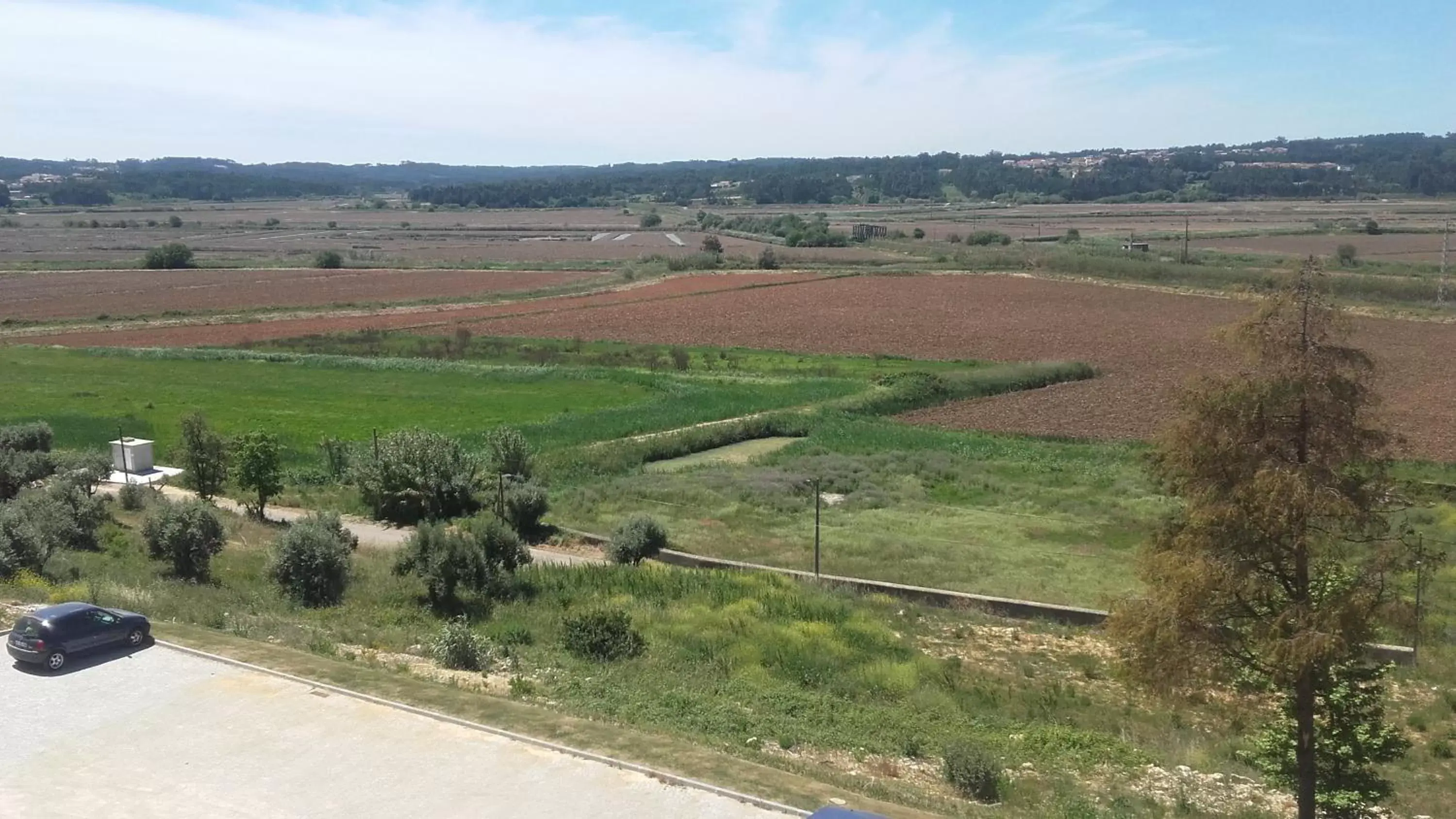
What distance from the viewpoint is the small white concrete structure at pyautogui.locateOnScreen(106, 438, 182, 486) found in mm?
36000

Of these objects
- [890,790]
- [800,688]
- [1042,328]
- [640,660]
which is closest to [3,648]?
[640,660]

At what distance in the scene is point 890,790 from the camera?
13648 mm

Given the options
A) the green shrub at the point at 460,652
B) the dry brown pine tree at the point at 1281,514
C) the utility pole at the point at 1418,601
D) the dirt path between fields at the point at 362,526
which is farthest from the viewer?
the dirt path between fields at the point at 362,526

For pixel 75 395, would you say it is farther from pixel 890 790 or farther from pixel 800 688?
pixel 890 790

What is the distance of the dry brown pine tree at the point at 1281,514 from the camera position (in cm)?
1176

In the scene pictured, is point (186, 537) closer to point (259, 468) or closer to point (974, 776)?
point (259, 468)

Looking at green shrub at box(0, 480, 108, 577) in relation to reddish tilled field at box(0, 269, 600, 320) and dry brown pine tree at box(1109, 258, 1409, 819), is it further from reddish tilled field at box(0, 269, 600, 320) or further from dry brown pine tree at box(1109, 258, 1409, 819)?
reddish tilled field at box(0, 269, 600, 320)

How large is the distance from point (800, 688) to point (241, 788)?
858 cm

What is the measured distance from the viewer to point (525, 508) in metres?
30.3

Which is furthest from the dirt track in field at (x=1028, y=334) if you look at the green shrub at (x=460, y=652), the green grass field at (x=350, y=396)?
the green shrub at (x=460, y=652)

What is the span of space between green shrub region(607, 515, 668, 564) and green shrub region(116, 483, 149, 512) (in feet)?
44.6

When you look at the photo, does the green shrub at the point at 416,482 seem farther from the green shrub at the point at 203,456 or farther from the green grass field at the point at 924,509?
the green shrub at the point at 203,456

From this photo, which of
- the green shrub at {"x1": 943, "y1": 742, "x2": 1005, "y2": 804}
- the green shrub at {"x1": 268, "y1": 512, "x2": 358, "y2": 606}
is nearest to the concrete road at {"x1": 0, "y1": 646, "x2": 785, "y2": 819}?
the green shrub at {"x1": 943, "y1": 742, "x2": 1005, "y2": 804}

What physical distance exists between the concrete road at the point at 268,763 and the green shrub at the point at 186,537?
23.4ft
